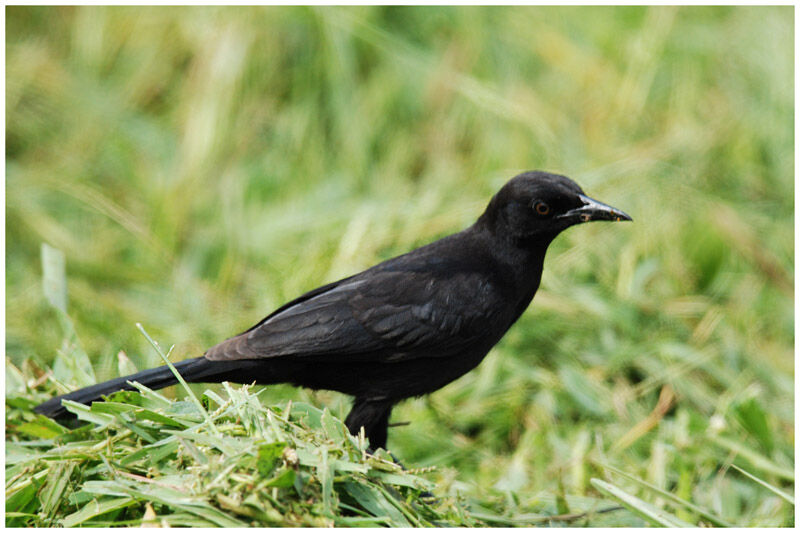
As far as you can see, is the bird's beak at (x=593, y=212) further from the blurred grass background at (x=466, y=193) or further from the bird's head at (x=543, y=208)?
the blurred grass background at (x=466, y=193)

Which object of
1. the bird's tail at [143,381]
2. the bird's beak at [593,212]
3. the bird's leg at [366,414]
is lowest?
the bird's leg at [366,414]

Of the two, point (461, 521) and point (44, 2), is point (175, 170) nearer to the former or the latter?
point (44, 2)

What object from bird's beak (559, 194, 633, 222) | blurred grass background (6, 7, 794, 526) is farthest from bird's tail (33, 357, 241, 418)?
bird's beak (559, 194, 633, 222)

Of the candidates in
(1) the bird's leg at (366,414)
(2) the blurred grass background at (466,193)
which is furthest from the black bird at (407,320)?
(2) the blurred grass background at (466,193)

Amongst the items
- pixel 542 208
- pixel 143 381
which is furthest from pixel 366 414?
pixel 542 208

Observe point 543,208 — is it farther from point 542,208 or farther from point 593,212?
point 593,212

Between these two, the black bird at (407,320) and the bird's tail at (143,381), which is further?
the black bird at (407,320)

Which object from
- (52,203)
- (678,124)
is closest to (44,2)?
(52,203)
